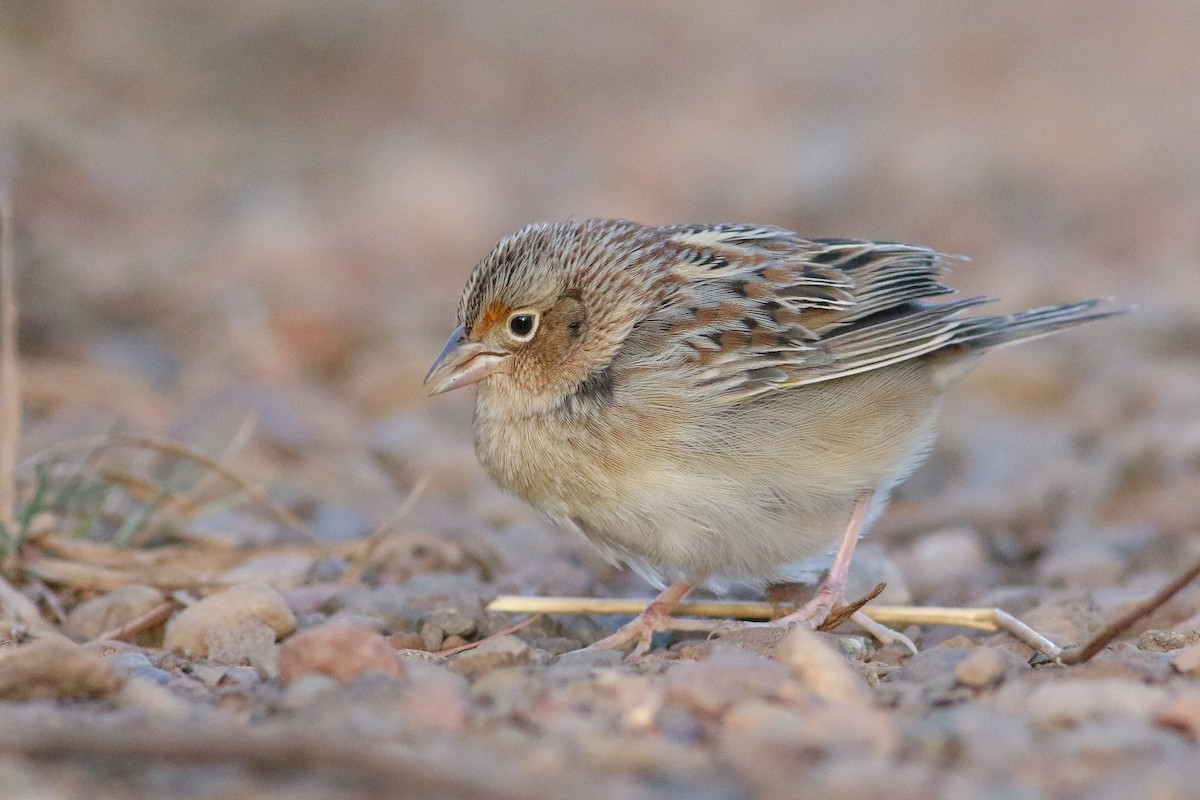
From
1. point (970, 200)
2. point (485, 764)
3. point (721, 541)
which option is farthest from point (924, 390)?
point (970, 200)

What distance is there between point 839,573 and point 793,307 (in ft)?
2.92

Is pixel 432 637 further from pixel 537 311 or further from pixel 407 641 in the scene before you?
pixel 537 311

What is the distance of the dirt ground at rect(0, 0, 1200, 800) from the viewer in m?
3.00

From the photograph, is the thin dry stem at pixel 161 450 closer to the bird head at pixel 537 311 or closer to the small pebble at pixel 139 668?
the bird head at pixel 537 311

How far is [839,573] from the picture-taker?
5.00m

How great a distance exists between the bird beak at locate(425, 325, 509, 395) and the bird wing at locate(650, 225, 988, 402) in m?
0.59

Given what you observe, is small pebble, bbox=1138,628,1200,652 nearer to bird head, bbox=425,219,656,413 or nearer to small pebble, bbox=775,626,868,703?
small pebble, bbox=775,626,868,703

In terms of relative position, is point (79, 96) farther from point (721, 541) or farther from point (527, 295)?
point (721, 541)

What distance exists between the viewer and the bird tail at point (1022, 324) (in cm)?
511

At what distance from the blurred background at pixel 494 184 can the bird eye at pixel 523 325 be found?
1403 mm

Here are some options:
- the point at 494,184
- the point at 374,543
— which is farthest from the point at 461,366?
the point at 494,184

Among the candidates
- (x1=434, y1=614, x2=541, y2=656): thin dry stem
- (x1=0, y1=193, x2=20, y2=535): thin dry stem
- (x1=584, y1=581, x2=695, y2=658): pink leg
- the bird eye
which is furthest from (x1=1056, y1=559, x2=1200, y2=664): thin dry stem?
(x1=0, y1=193, x2=20, y2=535): thin dry stem

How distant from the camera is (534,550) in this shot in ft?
20.0

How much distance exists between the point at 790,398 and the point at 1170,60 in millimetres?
12624
